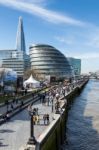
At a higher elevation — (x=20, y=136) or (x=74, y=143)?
(x=20, y=136)

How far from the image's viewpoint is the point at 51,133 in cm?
2697

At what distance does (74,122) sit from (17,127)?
20.0m

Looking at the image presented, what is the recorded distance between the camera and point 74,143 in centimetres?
3575

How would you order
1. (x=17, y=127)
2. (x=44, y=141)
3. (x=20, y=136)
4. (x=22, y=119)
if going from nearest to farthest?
1. (x=44, y=141)
2. (x=20, y=136)
3. (x=17, y=127)
4. (x=22, y=119)

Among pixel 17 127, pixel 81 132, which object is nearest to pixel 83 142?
pixel 81 132

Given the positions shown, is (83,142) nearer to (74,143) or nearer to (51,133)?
(74,143)

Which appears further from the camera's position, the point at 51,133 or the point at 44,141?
the point at 51,133

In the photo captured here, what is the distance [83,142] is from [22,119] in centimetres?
669

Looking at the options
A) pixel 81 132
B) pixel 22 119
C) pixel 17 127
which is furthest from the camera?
pixel 81 132

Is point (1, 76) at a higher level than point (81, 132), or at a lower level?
higher

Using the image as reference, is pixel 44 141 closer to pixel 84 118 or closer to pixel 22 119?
pixel 22 119

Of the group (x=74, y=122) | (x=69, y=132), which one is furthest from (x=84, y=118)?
(x=69, y=132)

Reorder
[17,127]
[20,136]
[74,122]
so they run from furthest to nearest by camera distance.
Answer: [74,122], [17,127], [20,136]

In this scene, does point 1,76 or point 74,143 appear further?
point 1,76
